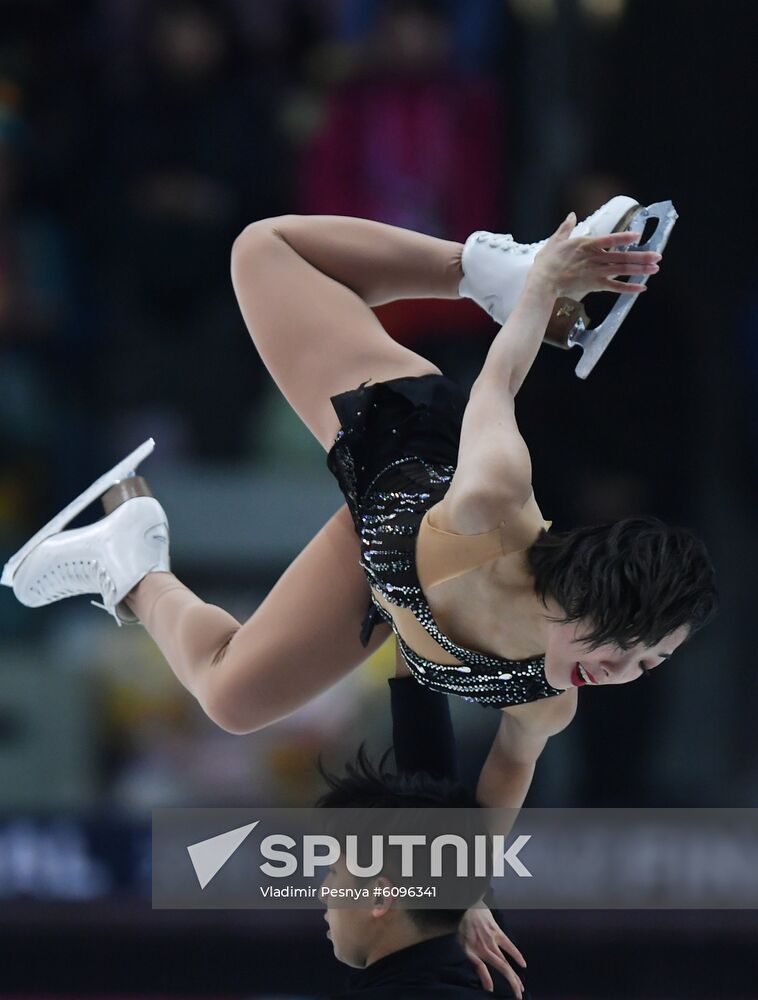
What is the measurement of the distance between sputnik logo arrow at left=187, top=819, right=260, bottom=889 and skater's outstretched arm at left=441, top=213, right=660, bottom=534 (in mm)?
2270

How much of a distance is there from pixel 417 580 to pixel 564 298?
640mm

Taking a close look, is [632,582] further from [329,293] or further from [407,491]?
[329,293]

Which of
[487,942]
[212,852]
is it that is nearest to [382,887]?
[487,942]

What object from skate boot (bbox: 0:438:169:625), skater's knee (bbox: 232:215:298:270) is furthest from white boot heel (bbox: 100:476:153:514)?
skater's knee (bbox: 232:215:298:270)

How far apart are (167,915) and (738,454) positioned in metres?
2.46

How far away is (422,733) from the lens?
142 inches

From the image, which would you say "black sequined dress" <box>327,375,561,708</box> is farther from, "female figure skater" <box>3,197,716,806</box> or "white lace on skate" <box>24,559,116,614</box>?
"white lace on skate" <box>24,559,116,614</box>

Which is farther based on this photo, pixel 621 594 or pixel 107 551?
pixel 107 551

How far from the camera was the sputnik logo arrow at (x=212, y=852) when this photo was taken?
5066 mm

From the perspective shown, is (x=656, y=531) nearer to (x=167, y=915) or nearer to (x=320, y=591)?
(x=320, y=591)

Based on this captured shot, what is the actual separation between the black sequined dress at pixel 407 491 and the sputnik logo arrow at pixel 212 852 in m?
1.75

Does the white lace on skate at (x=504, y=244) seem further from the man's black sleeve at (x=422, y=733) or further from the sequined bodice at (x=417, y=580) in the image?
the man's black sleeve at (x=422, y=733)

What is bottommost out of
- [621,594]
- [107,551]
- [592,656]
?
[107,551]

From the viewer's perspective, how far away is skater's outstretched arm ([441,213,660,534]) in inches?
117
